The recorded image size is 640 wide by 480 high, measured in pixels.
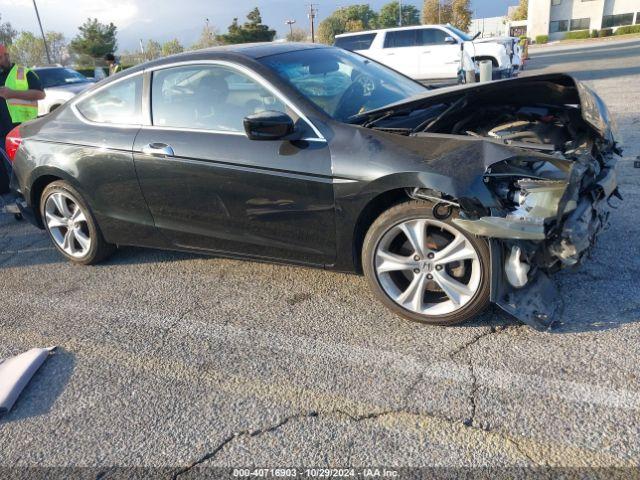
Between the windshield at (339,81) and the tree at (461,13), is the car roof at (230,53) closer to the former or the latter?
the windshield at (339,81)

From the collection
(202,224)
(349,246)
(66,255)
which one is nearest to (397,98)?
(349,246)

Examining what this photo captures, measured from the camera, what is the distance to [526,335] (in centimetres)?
290

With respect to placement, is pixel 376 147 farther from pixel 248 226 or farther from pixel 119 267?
pixel 119 267

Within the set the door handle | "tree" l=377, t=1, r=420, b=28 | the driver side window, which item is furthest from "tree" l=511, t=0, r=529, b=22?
the door handle

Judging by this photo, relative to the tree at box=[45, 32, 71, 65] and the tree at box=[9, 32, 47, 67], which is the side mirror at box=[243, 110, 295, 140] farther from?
the tree at box=[45, 32, 71, 65]

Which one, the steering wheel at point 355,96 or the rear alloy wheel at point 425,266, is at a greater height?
the steering wheel at point 355,96

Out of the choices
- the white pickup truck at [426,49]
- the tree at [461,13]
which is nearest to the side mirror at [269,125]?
the white pickup truck at [426,49]

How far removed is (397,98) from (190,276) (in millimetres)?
2085

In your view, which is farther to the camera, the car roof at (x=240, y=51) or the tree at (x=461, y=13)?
the tree at (x=461, y=13)

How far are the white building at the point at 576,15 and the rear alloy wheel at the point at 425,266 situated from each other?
6738 centimetres

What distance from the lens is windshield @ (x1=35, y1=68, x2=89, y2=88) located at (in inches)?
541

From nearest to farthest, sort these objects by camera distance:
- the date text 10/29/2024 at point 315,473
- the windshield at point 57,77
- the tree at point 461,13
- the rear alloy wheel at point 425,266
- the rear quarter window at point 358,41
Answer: the date text 10/29/2024 at point 315,473 → the rear alloy wheel at point 425,266 → the windshield at point 57,77 → the rear quarter window at point 358,41 → the tree at point 461,13

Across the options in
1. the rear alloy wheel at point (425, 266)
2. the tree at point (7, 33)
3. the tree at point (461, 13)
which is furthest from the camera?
the tree at point (461, 13)

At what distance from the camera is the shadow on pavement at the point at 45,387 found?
2.68 metres
